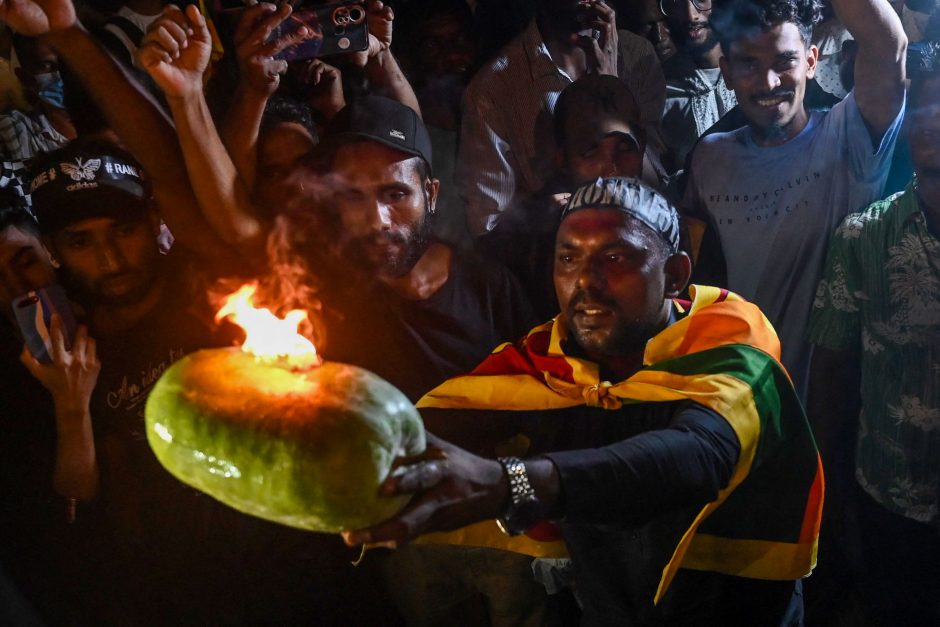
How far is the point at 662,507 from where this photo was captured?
1938mm

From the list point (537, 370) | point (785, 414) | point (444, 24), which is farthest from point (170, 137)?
point (785, 414)

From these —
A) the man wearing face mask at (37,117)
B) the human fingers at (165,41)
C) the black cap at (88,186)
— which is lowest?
the black cap at (88,186)

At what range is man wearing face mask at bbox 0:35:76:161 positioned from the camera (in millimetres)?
3158

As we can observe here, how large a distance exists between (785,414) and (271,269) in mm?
2008

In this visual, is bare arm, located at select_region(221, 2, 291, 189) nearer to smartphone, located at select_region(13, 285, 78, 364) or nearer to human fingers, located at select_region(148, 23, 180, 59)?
human fingers, located at select_region(148, 23, 180, 59)

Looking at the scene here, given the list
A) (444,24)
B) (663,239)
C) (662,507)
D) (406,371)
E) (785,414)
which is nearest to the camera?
(662,507)

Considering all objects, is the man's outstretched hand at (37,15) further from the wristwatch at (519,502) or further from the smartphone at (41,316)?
the wristwatch at (519,502)

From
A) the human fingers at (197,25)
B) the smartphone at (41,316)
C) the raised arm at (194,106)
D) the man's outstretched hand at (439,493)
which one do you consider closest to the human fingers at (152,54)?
the raised arm at (194,106)

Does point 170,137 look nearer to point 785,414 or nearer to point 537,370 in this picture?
point 537,370

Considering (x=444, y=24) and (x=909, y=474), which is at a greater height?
(x=444, y=24)

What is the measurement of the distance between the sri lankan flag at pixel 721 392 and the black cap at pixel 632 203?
26 centimetres

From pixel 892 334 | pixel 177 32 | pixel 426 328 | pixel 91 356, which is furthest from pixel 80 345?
pixel 892 334

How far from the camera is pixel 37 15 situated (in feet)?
9.25

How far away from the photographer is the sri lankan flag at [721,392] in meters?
2.35
